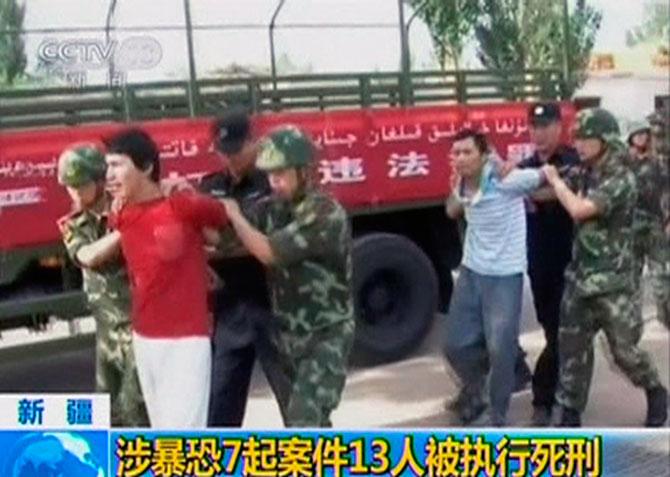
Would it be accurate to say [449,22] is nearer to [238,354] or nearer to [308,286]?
[308,286]

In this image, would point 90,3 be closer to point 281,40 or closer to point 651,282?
point 281,40

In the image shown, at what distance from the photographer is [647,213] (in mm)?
3273

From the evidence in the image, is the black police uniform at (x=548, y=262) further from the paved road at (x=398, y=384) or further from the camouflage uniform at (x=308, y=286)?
the camouflage uniform at (x=308, y=286)

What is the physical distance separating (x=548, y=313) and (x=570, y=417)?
0.85 ft

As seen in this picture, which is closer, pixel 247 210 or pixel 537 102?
pixel 247 210

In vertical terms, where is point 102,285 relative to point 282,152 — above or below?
below

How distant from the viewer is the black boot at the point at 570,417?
3.15 m

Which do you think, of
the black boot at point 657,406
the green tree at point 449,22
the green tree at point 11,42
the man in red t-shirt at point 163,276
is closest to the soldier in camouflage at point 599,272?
the black boot at point 657,406

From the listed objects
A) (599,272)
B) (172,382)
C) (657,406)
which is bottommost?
(657,406)

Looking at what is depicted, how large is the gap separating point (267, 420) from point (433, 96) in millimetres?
844

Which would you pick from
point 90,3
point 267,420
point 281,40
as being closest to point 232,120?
point 281,40

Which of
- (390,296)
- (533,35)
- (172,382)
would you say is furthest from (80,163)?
(533,35)

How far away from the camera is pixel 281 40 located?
316cm

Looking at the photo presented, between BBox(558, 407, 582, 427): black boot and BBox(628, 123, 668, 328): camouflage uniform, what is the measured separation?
0.96 ft
